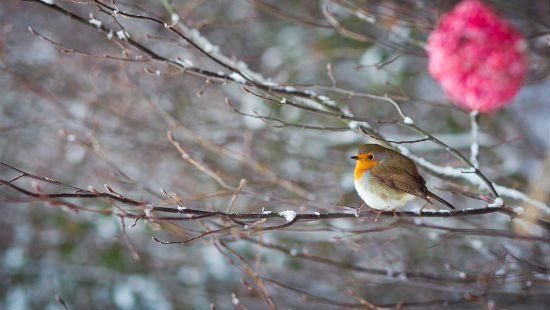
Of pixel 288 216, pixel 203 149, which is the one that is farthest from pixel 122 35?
pixel 203 149

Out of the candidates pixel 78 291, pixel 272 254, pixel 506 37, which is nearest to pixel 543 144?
pixel 272 254

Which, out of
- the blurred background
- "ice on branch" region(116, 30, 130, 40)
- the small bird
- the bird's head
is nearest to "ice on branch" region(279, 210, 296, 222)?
the small bird

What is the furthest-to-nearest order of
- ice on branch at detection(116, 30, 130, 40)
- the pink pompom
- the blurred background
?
the blurred background < the pink pompom < ice on branch at detection(116, 30, 130, 40)

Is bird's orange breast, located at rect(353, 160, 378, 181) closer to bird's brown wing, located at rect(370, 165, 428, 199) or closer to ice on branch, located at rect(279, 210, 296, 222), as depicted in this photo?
bird's brown wing, located at rect(370, 165, 428, 199)

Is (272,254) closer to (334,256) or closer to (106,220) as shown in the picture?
(334,256)

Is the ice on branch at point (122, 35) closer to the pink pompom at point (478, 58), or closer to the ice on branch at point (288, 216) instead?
the ice on branch at point (288, 216)

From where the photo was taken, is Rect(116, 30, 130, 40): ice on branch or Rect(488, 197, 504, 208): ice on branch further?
Rect(116, 30, 130, 40): ice on branch

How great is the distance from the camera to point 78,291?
6.39m

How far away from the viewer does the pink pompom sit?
202 cm

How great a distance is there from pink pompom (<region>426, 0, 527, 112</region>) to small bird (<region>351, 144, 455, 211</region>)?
436 millimetres

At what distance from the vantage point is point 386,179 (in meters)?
2.19

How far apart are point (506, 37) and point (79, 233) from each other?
21.5 feet

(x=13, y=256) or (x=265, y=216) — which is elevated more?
(x=265, y=216)

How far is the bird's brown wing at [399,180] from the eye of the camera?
2.09m
